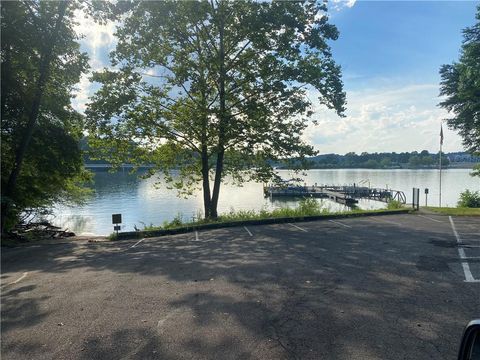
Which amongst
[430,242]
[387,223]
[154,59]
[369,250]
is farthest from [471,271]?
[154,59]

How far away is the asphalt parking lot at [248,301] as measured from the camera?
16.0ft

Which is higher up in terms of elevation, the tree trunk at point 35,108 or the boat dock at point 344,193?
the tree trunk at point 35,108

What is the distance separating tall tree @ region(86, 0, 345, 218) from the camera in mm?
19422

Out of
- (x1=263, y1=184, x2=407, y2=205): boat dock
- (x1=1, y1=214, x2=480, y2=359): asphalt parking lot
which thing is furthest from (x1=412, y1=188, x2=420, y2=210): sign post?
(x1=263, y1=184, x2=407, y2=205): boat dock

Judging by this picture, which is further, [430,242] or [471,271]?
[430,242]

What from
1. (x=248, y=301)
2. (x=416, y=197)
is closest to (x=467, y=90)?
(x=416, y=197)

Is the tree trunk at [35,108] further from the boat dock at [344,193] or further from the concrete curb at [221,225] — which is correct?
the boat dock at [344,193]

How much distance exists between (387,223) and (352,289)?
11247 mm

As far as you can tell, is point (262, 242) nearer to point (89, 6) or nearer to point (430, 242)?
point (430, 242)

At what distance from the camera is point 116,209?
4209 centimetres

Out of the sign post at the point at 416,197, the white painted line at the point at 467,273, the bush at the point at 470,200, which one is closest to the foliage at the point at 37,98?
the white painted line at the point at 467,273

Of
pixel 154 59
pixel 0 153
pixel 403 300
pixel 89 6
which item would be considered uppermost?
pixel 89 6

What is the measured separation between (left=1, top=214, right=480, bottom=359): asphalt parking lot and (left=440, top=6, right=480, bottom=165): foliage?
1500cm

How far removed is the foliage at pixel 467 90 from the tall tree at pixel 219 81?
8946 mm
